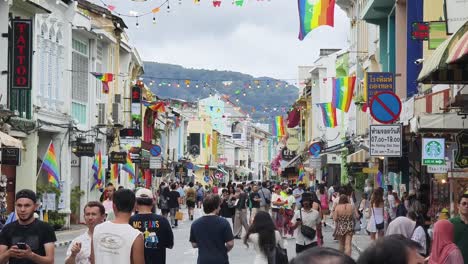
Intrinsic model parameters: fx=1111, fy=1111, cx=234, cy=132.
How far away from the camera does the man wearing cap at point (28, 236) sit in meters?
10.3

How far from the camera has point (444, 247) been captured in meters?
11.0

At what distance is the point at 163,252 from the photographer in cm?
1173

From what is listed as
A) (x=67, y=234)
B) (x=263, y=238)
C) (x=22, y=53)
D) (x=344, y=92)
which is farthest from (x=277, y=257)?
(x=344, y=92)

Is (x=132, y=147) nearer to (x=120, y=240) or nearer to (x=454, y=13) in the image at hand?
(x=454, y=13)

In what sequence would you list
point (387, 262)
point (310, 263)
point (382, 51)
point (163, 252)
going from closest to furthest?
point (310, 263)
point (387, 262)
point (163, 252)
point (382, 51)

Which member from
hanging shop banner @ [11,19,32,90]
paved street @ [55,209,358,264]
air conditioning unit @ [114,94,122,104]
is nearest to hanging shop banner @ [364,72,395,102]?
paved street @ [55,209,358,264]

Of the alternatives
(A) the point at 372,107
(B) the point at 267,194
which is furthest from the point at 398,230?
(B) the point at 267,194

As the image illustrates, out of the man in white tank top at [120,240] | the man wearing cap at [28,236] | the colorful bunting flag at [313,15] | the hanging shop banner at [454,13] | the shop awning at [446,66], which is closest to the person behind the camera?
the man in white tank top at [120,240]

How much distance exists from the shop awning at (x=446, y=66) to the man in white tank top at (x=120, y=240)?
14.7ft

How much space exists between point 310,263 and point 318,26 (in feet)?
80.6

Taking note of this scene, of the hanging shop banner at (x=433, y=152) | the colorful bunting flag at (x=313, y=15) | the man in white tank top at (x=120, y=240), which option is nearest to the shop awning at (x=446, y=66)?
the man in white tank top at (x=120, y=240)

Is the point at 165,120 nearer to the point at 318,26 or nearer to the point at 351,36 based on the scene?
the point at 351,36

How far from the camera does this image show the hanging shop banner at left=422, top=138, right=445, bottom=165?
22797mm

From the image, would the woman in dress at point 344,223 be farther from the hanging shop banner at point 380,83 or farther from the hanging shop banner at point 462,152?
the hanging shop banner at point 380,83
